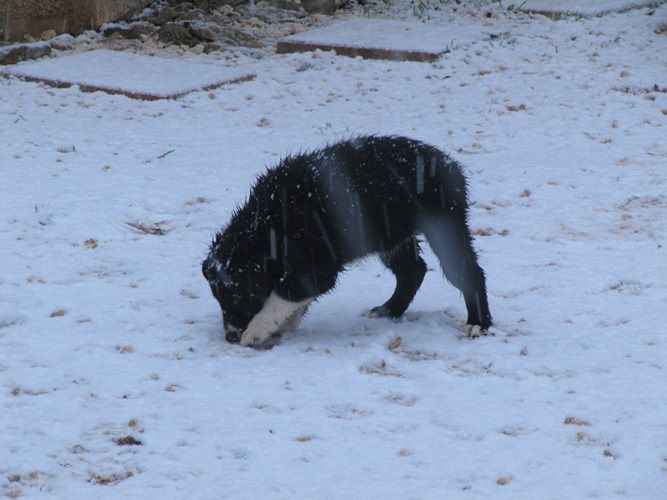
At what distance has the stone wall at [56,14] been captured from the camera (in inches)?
443

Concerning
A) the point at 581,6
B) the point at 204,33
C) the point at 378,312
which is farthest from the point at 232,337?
the point at 581,6

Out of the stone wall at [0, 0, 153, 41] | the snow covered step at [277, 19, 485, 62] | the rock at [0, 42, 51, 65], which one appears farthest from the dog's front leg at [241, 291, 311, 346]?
the stone wall at [0, 0, 153, 41]

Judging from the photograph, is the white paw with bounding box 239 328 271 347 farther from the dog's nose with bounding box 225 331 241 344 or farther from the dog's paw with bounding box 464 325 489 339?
the dog's paw with bounding box 464 325 489 339

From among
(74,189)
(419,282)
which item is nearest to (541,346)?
(419,282)

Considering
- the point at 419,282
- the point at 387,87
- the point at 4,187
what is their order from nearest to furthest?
the point at 419,282
the point at 4,187
the point at 387,87

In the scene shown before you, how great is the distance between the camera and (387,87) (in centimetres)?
996

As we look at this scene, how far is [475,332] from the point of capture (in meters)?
5.22

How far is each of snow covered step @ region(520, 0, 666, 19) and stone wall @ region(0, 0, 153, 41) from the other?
171 inches

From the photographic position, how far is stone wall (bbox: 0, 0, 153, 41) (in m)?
11.2

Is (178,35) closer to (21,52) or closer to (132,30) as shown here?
(132,30)

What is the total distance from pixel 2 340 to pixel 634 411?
2.75 m

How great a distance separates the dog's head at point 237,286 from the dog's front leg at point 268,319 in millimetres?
55

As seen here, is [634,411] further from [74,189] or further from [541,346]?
[74,189]

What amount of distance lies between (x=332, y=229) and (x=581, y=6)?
329 inches
